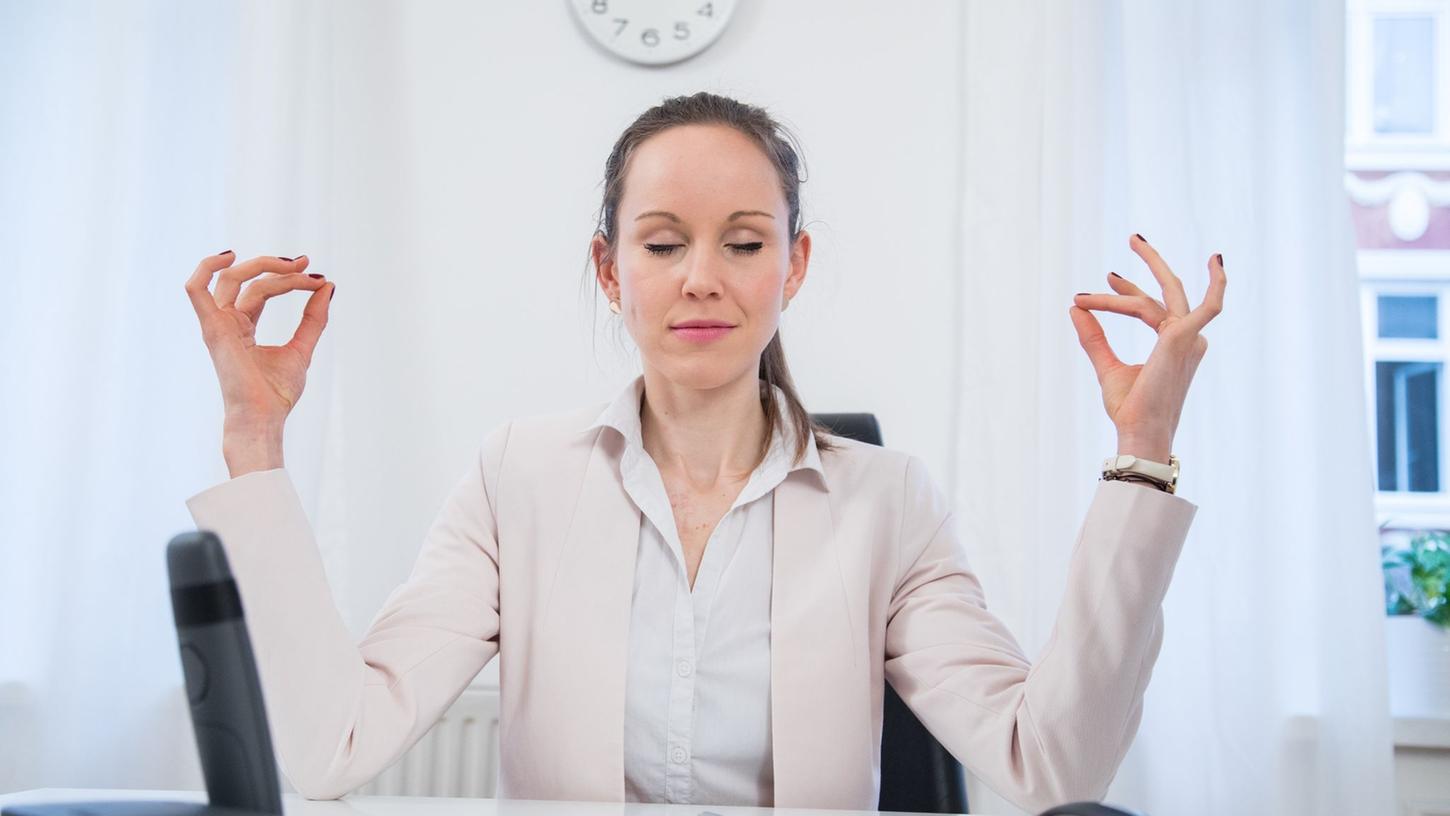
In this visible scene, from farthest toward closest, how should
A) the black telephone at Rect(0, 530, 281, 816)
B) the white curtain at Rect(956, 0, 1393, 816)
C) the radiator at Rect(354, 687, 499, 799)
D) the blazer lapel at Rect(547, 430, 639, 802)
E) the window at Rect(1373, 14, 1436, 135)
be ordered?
the window at Rect(1373, 14, 1436, 135), the radiator at Rect(354, 687, 499, 799), the white curtain at Rect(956, 0, 1393, 816), the blazer lapel at Rect(547, 430, 639, 802), the black telephone at Rect(0, 530, 281, 816)

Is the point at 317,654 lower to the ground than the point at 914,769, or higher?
higher

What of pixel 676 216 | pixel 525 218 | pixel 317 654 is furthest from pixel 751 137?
pixel 525 218

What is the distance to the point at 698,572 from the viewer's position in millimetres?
1129

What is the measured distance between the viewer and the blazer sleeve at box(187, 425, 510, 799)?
2.97 feet

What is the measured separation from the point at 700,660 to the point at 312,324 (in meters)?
0.48

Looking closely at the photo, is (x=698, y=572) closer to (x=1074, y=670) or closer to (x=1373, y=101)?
(x=1074, y=670)

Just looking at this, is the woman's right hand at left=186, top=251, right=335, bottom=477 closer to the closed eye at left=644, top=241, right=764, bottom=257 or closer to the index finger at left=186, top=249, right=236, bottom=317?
the index finger at left=186, top=249, right=236, bottom=317

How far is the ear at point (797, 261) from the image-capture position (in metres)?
1.26

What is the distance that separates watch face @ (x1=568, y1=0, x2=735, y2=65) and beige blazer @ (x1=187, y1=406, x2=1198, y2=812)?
1.19m

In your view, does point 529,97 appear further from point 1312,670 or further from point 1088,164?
point 1312,670

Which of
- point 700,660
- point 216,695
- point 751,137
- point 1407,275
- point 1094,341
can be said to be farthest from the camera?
point 1407,275

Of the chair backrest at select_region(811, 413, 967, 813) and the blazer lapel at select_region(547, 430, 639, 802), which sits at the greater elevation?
the blazer lapel at select_region(547, 430, 639, 802)

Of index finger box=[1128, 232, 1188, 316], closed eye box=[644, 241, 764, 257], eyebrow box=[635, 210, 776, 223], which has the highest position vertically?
eyebrow box=[635, 210, 776, 223]

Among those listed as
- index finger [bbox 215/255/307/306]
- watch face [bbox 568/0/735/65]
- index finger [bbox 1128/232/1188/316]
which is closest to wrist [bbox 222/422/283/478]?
index finger [bbox 215/255/307/306]
